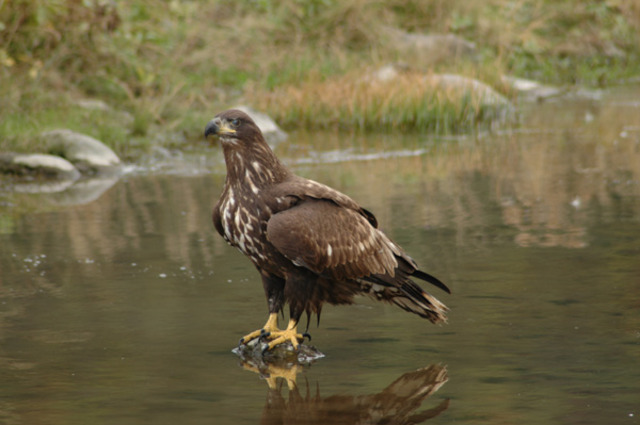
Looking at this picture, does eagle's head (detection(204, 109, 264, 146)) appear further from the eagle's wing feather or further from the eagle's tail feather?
the eagle's tail feather

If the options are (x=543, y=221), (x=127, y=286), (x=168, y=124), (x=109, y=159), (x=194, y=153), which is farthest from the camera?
(x=168, y=124)

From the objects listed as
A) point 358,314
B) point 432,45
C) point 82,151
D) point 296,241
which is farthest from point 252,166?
point 432,45

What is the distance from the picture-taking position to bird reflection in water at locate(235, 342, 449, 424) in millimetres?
5602

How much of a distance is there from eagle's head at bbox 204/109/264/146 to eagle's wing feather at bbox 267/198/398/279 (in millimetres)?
520

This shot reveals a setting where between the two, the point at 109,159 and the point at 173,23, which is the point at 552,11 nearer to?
the point at 173,23

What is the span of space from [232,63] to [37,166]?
27.5 ft

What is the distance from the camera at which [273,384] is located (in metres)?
6.25

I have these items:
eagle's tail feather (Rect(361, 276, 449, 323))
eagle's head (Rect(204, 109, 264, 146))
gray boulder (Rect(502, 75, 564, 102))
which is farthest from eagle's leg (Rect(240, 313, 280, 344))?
gray boulder (Rect(502, 75, 564, 102))

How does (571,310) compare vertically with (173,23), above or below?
below

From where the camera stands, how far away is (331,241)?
6.60 metres

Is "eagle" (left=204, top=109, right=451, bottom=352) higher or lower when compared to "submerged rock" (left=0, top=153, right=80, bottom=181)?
higher

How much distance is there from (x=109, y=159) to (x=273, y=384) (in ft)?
33.6

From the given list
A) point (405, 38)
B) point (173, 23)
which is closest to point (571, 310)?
point (173, 23)

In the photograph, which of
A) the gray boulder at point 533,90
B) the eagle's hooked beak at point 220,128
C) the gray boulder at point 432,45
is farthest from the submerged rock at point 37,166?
the gray boulder at point 533,90
